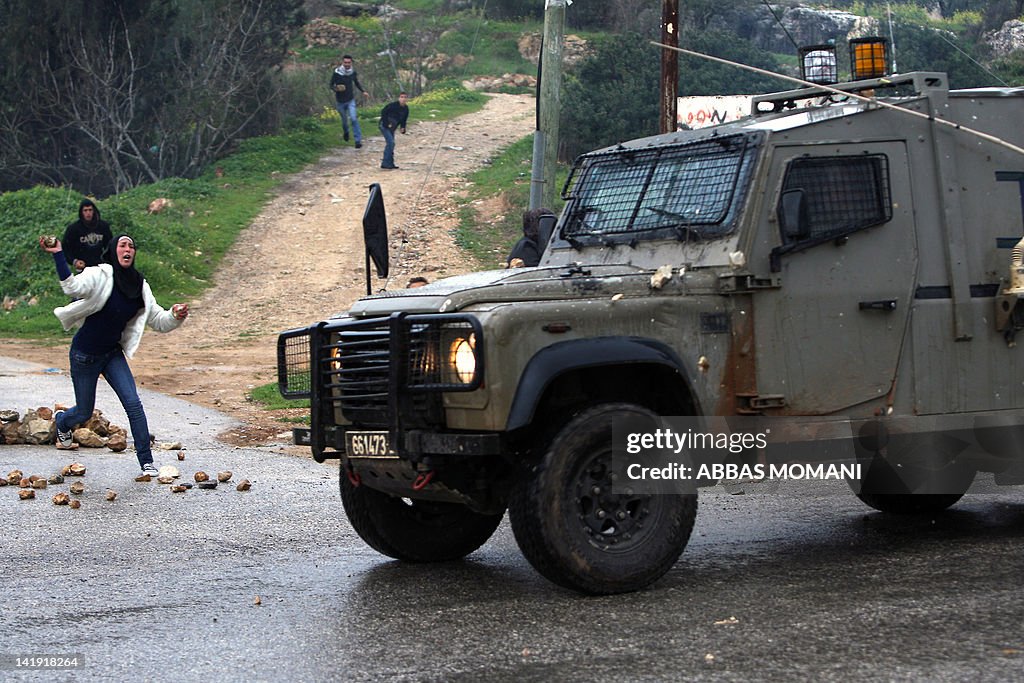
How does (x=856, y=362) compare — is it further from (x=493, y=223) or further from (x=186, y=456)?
(x=493, y=223)

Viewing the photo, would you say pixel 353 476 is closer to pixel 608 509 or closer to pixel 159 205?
pixel 608 509

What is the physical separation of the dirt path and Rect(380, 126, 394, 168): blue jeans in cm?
23

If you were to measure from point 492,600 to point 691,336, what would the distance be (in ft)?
5.20

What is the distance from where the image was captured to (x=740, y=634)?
223 inches

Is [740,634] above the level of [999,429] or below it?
below

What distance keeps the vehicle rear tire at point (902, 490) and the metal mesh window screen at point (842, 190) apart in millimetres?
1294

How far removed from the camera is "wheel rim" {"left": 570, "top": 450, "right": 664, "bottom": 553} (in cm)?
634

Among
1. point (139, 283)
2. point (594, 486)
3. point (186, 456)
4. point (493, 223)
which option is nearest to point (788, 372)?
point (594, 486)

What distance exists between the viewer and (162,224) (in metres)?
26.2

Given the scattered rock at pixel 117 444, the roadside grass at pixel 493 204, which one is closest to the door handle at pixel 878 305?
the scattered rock at pixel 117 444

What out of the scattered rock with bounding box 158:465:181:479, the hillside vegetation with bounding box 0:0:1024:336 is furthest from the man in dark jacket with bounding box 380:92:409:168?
the scattered rock with bounding box 158:465:181:479

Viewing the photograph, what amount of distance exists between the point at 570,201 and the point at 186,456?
4745 millimetres

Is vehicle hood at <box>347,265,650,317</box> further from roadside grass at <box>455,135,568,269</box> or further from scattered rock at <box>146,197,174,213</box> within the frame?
scattered rock at <box>146,197,174,213</box>

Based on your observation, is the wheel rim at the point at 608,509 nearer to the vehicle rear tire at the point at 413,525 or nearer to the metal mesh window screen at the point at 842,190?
the vehicle rear tire at the point at 413,525
